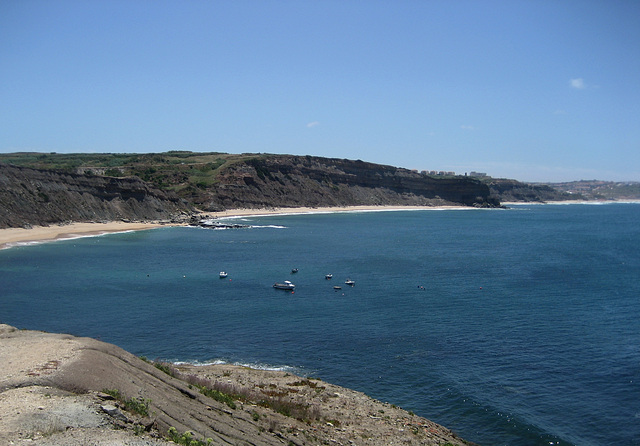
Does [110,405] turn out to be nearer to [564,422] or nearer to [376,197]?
[564,422]

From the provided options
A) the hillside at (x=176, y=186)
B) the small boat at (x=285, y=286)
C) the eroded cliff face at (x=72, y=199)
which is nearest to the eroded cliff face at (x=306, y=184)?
the hillside at (x=176, y=186)

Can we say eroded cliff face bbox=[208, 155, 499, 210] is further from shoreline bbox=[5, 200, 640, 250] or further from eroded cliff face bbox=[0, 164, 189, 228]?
eroded cliff face bbox=[0, 164, 189, 228]

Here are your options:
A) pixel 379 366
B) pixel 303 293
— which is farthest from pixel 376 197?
pixel 379 366

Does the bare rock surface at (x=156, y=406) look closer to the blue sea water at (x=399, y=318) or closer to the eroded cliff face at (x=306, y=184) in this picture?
the blue sea water at (x=399, y=318)

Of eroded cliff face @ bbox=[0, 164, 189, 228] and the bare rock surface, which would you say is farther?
eroded cliff face @ bbox=[0, 164, 189, 228]

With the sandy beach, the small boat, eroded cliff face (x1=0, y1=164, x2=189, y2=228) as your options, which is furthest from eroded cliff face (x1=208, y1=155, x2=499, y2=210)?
the small boat

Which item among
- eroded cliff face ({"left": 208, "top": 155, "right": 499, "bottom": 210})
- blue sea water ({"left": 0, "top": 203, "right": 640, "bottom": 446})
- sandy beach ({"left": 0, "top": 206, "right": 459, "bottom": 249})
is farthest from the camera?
eroded cliff face ({"left": 208, "top": 155, "right": 499, "bottom": 210})

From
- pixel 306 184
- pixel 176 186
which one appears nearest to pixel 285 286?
pixel 176 186
